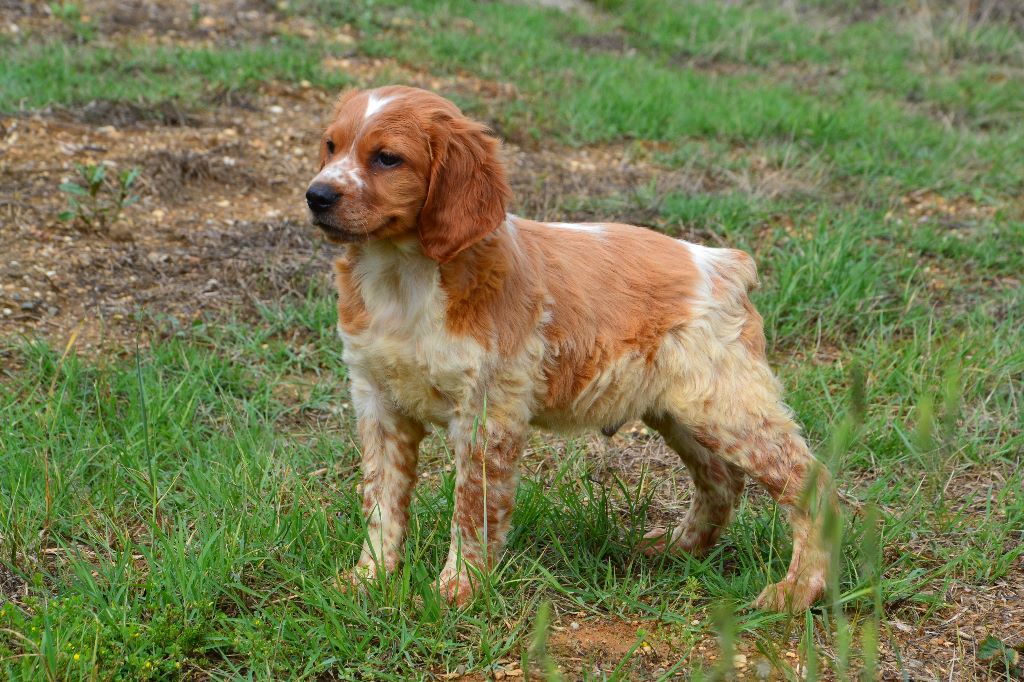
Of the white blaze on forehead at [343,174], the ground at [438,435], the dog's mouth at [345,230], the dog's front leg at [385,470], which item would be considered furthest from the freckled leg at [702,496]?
the white blaze on forehead at [343,174]

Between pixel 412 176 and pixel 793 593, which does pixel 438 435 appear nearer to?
pixel 412 176

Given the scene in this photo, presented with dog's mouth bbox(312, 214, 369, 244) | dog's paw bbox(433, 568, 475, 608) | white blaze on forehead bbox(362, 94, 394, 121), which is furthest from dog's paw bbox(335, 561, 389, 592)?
white blaze on forehead bbox(362, 94, 394, 121)

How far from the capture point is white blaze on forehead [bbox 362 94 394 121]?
3329mm

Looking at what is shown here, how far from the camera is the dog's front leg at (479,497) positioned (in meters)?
3.45

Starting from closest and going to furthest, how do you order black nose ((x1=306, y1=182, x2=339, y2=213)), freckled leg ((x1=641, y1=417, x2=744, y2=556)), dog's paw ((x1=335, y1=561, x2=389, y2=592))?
black nose ((x1=306, y1=182, x2=339, y2=213)), dog's paw ((x1=335, y1=561, x2=389, y2=592)), freckled leg ((x1=641, y1=417, x2=744, y2=556))

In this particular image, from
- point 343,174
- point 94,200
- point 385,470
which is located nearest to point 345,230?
point 343,174

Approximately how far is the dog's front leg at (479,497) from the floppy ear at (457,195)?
566mm

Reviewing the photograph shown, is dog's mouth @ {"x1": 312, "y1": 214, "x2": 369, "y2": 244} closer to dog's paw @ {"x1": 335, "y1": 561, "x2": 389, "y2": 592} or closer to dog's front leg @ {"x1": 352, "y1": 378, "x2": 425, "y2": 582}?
dog's front leg @ {"x1": 352, "y1": 378, "x2": 425, "y2": 582}

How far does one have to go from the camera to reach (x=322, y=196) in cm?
319

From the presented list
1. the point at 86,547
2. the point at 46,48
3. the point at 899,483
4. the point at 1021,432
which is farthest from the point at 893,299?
the point at 46,48

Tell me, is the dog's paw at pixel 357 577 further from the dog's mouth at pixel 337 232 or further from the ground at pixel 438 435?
the dog's mouth at pixel 337 232

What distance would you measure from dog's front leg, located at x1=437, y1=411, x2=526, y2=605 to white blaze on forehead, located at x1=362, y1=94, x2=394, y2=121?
0.97 meters

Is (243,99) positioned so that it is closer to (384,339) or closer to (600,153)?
(600,153)

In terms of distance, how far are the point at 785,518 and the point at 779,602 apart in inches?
15.5
